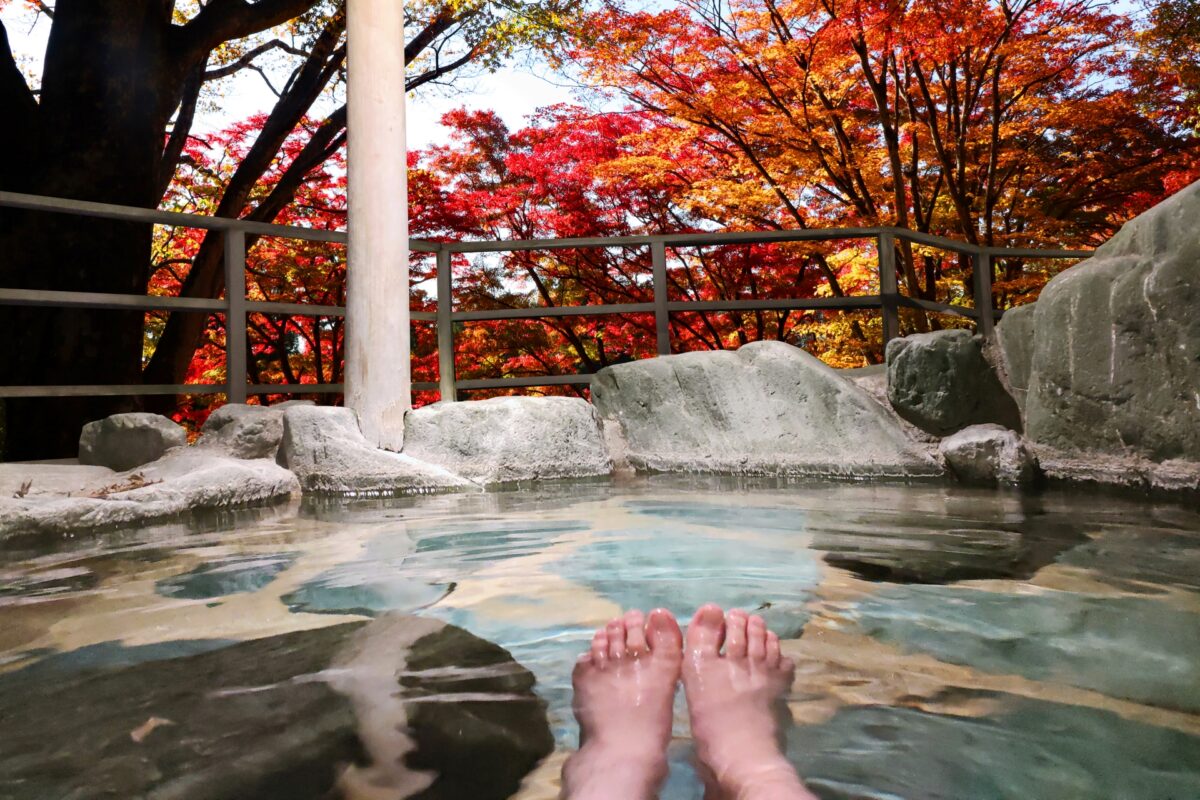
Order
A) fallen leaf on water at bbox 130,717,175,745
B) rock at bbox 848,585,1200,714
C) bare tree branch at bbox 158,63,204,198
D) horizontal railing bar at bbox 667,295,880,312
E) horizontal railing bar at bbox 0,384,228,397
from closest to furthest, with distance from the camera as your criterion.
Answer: fallen leaf on water at bbox 130,717,175,745 < rock at bbox 848,585,1200,714 < horizontal railing bar at bbox 0,384,228,397 < horizontal railing bar at bbox 667,295,880,312 < bare tree branch at bbox 158,63,204,198

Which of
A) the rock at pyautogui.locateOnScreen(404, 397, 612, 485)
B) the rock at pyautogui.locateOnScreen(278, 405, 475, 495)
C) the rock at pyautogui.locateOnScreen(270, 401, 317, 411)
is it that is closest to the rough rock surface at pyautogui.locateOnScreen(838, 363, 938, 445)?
the rock at pyautogui.locateOnScreen(404, 397, 612, 485)

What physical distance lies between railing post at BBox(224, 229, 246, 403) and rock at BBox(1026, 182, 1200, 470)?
4183 millimetres

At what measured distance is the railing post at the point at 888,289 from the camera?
220 inches

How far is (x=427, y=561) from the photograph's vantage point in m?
2.26

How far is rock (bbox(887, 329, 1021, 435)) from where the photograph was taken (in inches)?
167

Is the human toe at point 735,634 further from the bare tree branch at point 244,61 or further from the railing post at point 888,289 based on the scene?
the bare tree branch at point 244,61

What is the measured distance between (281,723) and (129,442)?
3.33m

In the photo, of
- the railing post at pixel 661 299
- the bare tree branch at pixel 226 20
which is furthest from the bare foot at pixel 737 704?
the bare tree branch at pixel 226 20

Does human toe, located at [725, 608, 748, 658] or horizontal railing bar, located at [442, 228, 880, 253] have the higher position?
horizontal railing bar, located at [442, 228, 880, 253]

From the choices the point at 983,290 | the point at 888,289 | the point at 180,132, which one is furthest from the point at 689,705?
the point at 180,132

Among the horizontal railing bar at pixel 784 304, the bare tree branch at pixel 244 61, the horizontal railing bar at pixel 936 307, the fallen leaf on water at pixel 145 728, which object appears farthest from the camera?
the bare tree branch at pixel 244 61

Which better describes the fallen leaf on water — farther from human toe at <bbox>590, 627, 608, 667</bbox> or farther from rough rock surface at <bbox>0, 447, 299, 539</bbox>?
rough rock surface at <bbox>0, 447, 299, 539</bbox>

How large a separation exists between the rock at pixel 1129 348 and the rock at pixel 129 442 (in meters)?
4.18

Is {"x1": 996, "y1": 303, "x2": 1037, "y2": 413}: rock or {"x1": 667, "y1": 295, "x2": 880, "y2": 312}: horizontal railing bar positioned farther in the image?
{"x1": 667, "y1": 295, "x2": 880, "y2": 312}: horizontal railing bar
